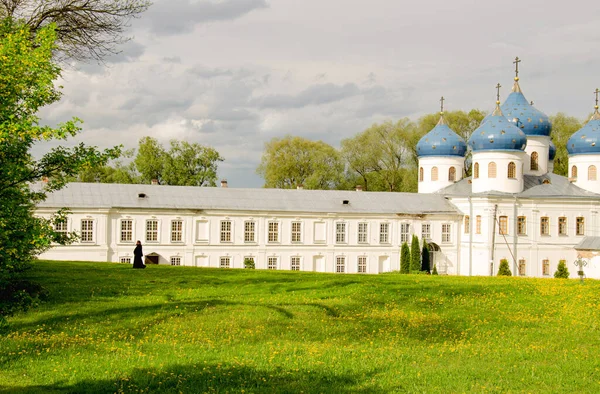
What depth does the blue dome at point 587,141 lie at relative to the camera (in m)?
49.8

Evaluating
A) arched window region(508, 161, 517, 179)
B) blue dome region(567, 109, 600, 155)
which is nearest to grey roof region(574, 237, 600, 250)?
arched window region(508, 161, 517, 179)

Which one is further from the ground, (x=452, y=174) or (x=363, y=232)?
(x=452, y=174)

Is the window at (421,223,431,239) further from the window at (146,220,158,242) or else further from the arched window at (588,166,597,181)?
the window at (146,220,158,242)

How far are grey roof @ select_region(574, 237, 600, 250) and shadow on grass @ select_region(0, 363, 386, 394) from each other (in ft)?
131

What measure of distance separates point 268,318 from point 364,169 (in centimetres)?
5757

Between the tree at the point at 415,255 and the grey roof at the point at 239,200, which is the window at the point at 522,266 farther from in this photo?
the tree at the point at 415,255

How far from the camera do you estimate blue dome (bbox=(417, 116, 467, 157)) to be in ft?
174

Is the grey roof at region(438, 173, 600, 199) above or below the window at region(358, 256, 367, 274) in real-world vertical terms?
above

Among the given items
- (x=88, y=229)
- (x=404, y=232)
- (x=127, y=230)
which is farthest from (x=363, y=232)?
(x=88, y=229)

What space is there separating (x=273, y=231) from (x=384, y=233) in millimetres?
8398

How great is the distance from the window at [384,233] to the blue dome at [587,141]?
17050 mm

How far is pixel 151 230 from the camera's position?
137 feet

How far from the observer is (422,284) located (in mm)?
24453

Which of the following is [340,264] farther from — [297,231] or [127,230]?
[127,230]
